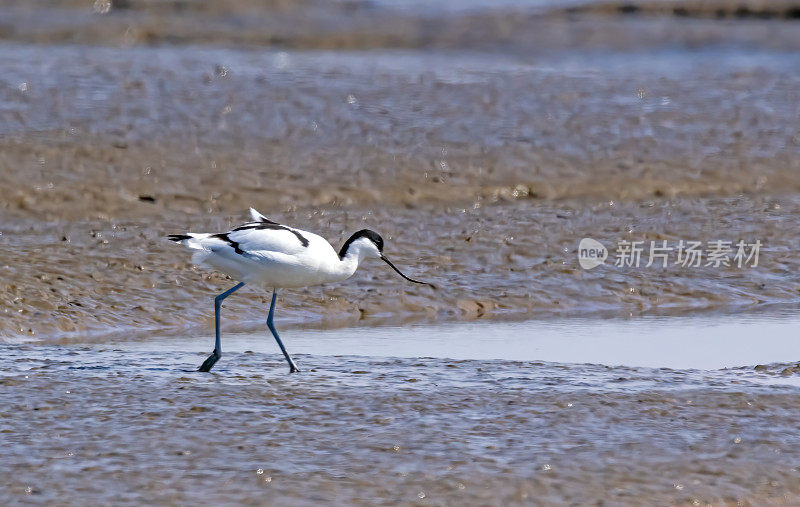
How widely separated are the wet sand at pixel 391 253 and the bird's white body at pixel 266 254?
1.51ft

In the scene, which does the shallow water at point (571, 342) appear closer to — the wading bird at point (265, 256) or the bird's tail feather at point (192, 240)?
the wading bird at point (265, 256)

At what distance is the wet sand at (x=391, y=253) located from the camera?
5.34m

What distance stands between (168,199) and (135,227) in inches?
39.4

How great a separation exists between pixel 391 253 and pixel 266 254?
2.92m

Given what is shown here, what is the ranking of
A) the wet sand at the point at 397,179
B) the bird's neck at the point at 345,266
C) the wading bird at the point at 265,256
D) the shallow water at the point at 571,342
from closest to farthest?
1. the wading bird at the point at 265,256
2. the bird's neck at the point at 345,266
3. the shallow water at the point at 571,342
4. the wet sand at the point at 397,179

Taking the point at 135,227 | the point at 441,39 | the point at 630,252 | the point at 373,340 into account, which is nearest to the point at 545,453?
the point at 373,340

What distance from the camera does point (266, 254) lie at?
6.94 meters

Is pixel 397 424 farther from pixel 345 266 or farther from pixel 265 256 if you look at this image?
pixel 345 266

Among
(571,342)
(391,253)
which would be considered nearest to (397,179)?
(391,253)

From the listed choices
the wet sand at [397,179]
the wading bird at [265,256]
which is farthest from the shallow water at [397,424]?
the wet sand at [397,179]

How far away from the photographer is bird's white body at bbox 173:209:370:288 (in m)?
6.95

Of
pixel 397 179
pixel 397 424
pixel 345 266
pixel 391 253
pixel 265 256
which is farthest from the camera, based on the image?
pixel 397 179

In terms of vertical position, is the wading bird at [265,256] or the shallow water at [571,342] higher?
the wading bird at [265,256]

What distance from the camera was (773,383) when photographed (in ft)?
22.0
